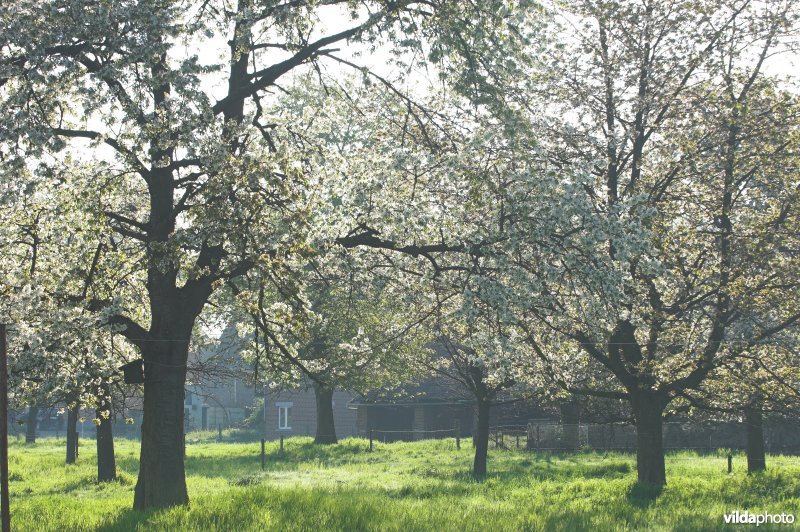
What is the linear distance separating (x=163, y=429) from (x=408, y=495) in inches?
309

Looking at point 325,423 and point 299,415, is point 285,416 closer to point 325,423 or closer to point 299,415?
point 299,415

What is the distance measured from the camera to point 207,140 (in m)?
13.3

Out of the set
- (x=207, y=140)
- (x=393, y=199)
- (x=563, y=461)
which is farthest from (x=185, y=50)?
(x=563, y=461)

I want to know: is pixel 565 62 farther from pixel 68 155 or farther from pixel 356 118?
pixel 68 155

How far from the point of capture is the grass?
13648 mm

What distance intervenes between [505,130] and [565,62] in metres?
8.86

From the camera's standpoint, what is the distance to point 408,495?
21.1 m

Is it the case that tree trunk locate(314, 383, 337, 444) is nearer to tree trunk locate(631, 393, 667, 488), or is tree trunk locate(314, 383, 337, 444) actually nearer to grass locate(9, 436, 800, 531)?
grass locate(9, 436, 800, 531)

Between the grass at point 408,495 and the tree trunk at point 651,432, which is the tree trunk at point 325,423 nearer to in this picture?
the grass at point 408,495

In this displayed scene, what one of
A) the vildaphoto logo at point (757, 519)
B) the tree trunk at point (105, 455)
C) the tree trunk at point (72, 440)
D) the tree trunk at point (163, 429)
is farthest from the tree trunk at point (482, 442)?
the tree trunk at point (72, 440)

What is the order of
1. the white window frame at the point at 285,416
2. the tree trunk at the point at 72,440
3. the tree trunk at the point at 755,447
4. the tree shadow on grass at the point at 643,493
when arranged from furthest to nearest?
1. the white window frame at the point at 285,416
2. the tree trunk at the point at 72,440
3. the tree trunk at the point at 755,447
4. the tree shadow on grass at the point at 643,493

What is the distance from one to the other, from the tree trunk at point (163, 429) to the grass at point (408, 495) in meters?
0.59

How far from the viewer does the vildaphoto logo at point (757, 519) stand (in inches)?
579

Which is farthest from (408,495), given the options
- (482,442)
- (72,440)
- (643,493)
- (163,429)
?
(72,440)
